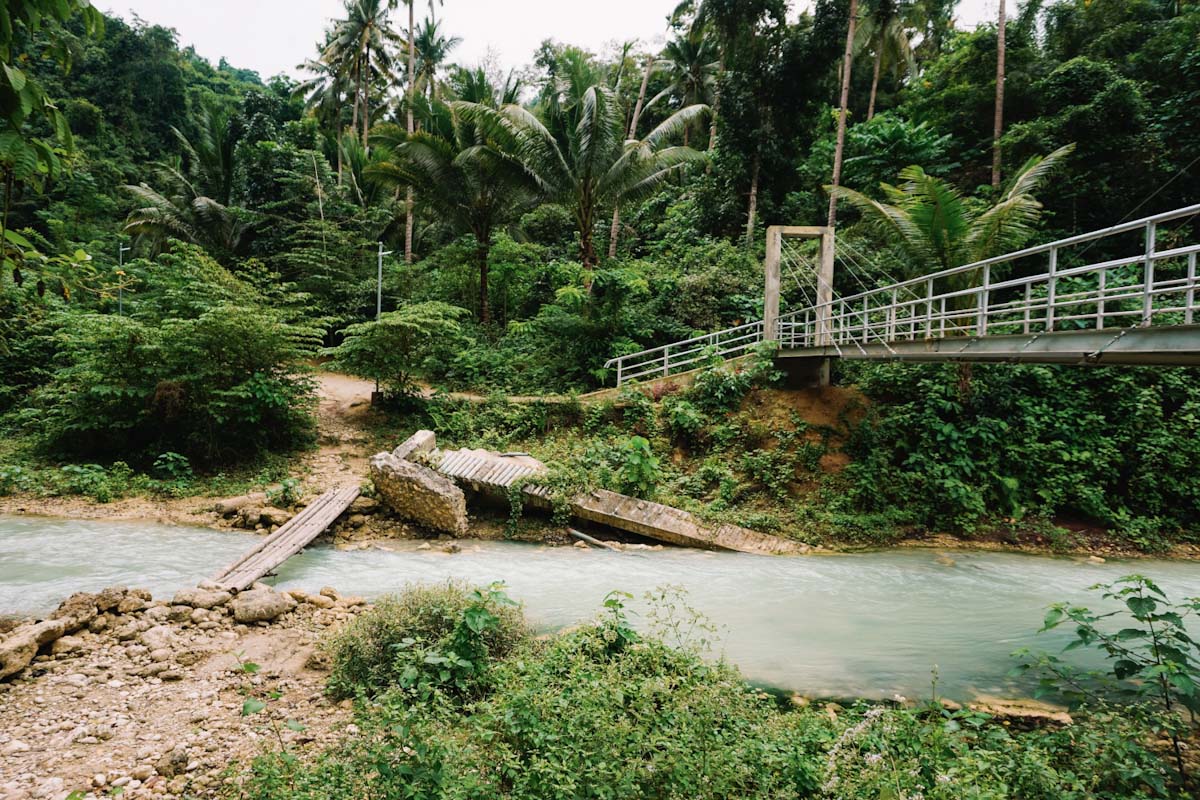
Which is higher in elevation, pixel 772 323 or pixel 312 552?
pixel 772 323

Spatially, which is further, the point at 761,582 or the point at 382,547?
the point at 382,547

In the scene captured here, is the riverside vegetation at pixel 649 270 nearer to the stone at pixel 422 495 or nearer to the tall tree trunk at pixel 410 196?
the tall tree trunk at pixel 410 196

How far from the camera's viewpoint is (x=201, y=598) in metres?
6.50

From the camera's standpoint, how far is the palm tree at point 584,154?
16984mm

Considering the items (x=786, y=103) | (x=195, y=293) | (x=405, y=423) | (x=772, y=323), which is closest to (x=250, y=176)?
(x=195, y=293)

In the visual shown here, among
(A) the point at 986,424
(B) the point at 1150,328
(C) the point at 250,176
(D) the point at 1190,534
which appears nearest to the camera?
(B) the point at 1150,328

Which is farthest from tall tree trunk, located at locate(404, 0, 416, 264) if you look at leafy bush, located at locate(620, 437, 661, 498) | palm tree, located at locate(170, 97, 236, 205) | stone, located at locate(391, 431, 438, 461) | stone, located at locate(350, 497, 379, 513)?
leafy bush, located at locate(620, 437, 661, 498)

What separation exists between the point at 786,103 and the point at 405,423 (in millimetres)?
15608

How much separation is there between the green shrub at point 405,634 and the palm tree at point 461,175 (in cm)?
1474

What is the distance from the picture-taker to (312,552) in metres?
9.20

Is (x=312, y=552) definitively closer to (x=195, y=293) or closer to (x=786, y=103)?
(x=195, y=293)

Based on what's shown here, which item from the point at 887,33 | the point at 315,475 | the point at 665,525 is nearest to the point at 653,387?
the point at 665,525

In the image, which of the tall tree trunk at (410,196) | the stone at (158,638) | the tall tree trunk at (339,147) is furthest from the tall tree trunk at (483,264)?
the stone at (158,638)

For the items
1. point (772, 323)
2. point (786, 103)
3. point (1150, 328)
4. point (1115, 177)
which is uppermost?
point (786, 103)
